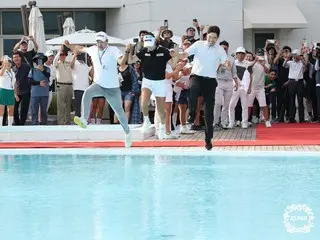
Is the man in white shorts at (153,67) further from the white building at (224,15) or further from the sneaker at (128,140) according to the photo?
the white building at (224,15)

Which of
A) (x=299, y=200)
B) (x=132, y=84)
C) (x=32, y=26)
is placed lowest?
(x=299, y=200)

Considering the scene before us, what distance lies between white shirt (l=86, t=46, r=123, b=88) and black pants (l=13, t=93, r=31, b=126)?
5.50 metres

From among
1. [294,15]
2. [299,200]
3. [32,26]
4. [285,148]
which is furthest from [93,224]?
[294,15]

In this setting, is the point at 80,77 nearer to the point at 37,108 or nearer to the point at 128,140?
the point at 37,108

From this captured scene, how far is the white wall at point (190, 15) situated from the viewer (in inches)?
1073

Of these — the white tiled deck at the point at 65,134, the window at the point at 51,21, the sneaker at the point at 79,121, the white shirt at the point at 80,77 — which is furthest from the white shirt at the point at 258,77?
the window at the point at 51,21

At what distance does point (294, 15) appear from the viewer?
27172 millimetres

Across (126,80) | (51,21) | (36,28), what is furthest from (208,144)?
(51,21)

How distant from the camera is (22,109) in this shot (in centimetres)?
1870

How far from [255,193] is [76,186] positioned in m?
2.14

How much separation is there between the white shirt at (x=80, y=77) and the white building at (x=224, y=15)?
28.2 ft

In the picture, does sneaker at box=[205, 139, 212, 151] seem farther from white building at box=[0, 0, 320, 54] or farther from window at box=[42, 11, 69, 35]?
window at box=[42, 11, 69, 35]

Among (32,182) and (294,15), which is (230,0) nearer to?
(294,15)

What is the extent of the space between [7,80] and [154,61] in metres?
4.84
